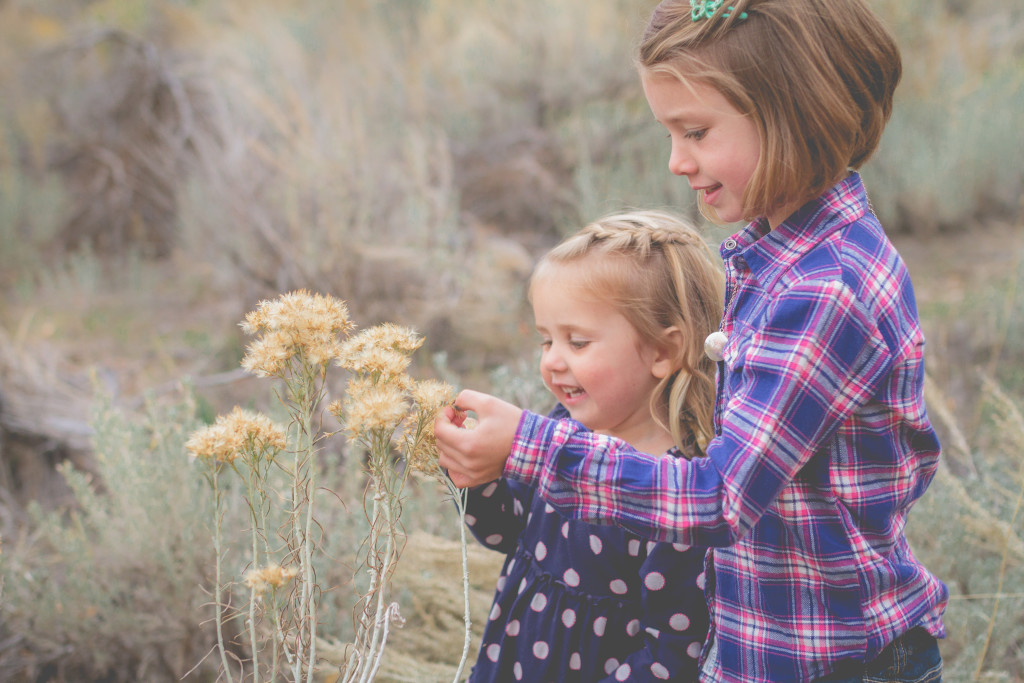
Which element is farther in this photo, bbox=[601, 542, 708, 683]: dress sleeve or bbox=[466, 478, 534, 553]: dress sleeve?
bbox=[466, 478, 534, 553]: dress sleeve

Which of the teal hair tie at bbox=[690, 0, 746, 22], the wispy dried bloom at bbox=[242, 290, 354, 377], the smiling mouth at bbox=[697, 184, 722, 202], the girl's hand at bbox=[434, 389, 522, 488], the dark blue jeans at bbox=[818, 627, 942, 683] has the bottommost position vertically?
the dark blue jeans at bbox=[818, 627, 942, 683]

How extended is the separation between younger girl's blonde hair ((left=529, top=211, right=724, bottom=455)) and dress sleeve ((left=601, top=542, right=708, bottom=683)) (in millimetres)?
210

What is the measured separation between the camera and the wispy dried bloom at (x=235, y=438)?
1006 mm

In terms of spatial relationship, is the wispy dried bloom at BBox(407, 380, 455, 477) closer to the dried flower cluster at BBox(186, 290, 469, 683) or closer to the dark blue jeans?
the dried flower cluster at BBox(186, 290, 469, 683)

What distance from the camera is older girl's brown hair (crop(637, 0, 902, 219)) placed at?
1126 mm

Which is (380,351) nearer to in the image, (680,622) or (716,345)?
(716,345)

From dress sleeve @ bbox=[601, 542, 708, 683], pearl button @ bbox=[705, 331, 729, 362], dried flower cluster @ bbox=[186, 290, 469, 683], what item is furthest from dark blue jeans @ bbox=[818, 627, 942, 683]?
dried flower cluster @ bbox=[186, 290, 469, 683]

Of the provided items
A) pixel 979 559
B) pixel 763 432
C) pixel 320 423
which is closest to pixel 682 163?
pixel 763 432

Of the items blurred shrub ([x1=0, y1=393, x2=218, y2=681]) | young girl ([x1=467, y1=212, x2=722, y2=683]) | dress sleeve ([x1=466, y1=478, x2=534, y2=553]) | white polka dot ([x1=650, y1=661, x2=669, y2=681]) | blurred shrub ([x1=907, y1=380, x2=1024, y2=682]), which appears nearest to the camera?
white polka dot ([x1=650, y1=661, x2=669, y2=681])

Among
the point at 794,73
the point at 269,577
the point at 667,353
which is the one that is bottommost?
the point at 269,577

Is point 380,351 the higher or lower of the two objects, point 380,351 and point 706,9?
the lower

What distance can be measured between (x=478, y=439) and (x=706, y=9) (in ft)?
2.29

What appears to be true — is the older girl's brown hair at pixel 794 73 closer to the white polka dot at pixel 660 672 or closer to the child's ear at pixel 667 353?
the child's ear at pixel 667 353

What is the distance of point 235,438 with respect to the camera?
101 centimetres
